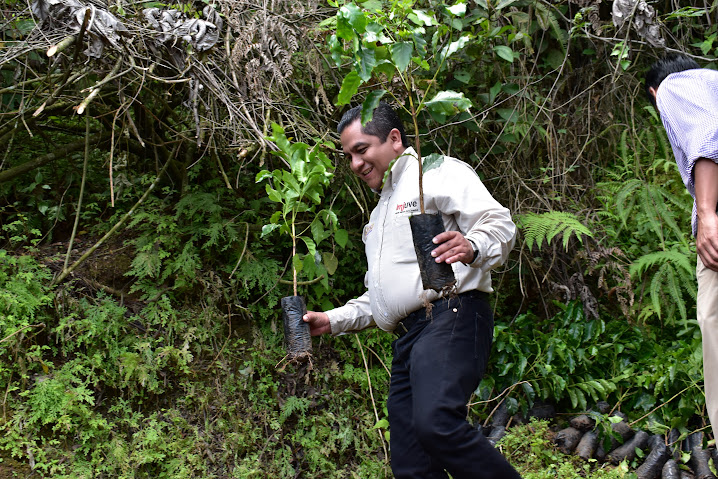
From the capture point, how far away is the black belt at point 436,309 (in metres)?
2.51

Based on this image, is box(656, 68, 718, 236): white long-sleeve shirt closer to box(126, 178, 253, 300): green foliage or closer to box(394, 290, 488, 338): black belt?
box(394, 290, 488, 338): black belt

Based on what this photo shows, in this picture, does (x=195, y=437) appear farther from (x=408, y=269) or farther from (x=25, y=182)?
(x=25, y=182)

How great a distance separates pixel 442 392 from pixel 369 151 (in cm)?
115

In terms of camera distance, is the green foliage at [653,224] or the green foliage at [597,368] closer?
the green foliage at [597,368]

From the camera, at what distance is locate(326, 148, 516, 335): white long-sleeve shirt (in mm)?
2473

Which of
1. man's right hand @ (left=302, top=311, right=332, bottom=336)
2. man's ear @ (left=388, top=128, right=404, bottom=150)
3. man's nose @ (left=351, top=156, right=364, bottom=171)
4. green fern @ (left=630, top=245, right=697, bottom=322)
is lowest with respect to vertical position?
green fern @ (left=630, top=245, right=697, bottom=322)

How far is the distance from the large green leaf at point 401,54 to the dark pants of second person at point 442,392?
0.96 meters

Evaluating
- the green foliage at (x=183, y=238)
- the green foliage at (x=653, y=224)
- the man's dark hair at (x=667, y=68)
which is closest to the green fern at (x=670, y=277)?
the green foliage at (x=653, y=224)

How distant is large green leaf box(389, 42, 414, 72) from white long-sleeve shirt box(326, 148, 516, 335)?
0.60 m

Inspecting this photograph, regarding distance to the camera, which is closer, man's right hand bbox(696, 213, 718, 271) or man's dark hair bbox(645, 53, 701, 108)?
man's right hand bbox(696, 213, 718, 271)

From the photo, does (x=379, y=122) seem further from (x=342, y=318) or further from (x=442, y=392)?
(x=442, y=392)

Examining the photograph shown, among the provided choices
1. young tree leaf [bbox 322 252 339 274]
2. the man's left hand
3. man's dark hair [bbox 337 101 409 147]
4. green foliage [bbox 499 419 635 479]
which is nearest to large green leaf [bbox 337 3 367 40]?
man's dark hair [bbox 337 101 409 147]

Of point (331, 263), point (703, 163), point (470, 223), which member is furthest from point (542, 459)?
point (703, 163)

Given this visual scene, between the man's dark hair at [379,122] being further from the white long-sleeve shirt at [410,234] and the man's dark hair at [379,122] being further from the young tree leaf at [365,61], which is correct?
the young tree leaf at [365,61]
